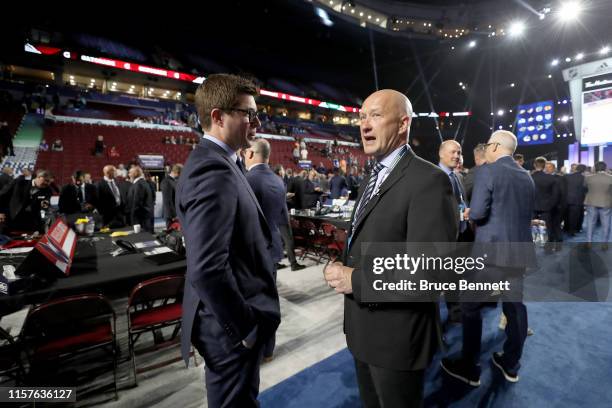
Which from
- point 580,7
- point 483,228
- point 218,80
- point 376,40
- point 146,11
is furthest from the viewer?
point 376,40

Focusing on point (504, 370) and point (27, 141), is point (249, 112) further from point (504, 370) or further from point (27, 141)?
point (27, 141)

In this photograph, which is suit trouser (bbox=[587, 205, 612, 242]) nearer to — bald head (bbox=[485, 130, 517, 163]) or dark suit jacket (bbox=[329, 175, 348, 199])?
dark suit jacket (bbox=[329, 175, 348, 199])

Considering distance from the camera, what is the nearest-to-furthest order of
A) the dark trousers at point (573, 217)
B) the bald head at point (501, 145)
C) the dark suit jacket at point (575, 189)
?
the bald head at point (501, 145) < the dark suit jacket at point (575, 189) < the dark trousers at point (573, 217)

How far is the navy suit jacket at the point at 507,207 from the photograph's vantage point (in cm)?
223

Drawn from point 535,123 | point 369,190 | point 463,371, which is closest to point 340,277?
point 369,190

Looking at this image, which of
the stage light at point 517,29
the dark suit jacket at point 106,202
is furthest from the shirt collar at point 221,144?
the stage light at point 517,29

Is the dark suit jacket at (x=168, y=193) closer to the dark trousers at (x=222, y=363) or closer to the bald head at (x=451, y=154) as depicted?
the bald head at (x=451, y=154)

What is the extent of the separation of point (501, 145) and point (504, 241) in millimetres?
779

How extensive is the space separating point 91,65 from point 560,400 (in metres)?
23.9

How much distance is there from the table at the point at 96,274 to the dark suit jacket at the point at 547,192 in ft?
23.3

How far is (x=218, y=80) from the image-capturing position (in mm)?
1243

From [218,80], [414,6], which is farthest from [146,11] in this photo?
[218,80]

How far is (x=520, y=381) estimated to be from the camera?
219 centimetres

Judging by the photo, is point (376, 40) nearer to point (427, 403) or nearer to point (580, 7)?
point (580, 7)
